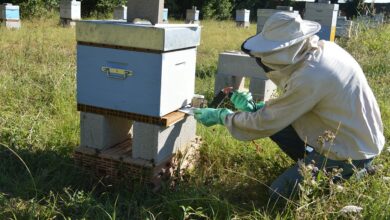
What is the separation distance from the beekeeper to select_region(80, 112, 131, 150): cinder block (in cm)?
81

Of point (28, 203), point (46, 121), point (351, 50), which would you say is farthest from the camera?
point (351, 50)

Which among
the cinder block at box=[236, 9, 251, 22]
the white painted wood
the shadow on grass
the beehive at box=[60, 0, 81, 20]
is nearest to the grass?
the shadow on grass

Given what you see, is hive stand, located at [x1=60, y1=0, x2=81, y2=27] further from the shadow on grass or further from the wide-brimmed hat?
the wide-brimmed hat

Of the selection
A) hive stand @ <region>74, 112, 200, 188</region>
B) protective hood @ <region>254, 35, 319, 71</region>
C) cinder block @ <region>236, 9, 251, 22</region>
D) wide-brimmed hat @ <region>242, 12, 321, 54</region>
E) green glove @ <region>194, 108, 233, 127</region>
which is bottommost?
hive stand @ <region>74, 112, 200, 188</region>

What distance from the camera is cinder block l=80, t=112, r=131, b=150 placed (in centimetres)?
296

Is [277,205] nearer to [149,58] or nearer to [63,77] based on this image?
[149,58]

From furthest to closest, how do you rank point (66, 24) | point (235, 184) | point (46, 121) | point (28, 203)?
point (66, 24), point (46, 121), point (235, 184), point (28, 203)

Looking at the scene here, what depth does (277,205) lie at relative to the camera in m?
2.64

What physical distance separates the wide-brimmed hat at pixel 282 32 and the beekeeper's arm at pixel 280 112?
0.21m

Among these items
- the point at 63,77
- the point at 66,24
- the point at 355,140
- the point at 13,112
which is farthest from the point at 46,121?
the point at 66,24

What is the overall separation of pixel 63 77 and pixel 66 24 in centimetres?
990

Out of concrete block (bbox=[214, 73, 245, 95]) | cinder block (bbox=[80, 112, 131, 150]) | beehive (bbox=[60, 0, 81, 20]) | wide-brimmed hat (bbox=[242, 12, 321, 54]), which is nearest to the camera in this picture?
wide-brimmed hat (bbox=[242, 12, 321, 54])

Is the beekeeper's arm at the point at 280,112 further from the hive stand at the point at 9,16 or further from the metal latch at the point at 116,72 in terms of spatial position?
the hive stand at the point at 9,16

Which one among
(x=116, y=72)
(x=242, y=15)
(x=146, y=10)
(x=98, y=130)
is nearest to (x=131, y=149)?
(x=98, y=130)
